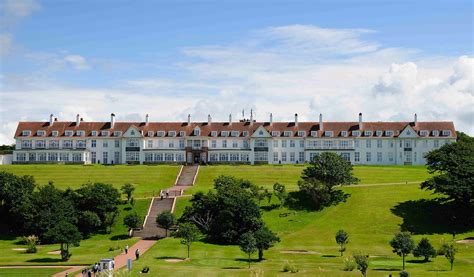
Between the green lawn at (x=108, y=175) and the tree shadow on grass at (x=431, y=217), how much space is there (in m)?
36.8

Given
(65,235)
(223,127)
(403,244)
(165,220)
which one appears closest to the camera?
(403,244)

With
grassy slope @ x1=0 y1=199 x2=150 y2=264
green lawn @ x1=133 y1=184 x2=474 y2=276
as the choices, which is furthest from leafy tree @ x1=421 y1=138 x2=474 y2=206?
grassy slope @ x1=0 y1=199 x2=150 y2=264

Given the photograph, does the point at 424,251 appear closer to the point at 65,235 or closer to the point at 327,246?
the point at 327,246

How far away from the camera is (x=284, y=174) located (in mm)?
104562

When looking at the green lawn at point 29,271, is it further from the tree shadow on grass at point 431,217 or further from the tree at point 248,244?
the tree shadow on grass at point 431,217

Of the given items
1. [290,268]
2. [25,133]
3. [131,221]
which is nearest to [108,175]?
[131,221]

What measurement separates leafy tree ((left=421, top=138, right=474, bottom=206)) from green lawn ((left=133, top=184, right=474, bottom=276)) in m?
5.26

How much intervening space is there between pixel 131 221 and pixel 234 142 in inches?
2247

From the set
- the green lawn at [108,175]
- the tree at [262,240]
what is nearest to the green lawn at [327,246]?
the tree at [262,240]

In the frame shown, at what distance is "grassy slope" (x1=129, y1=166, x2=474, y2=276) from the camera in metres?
51.6

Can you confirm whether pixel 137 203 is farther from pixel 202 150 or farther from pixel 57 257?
pixel 202 150

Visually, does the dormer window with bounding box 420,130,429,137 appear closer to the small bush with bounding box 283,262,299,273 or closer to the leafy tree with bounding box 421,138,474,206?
the leafy tree with bounding box 421,138,474,206

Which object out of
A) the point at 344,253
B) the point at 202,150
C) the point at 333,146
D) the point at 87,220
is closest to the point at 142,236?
the point at 87,220

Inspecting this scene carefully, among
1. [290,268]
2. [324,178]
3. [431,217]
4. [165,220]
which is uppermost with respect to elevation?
[324,178]
